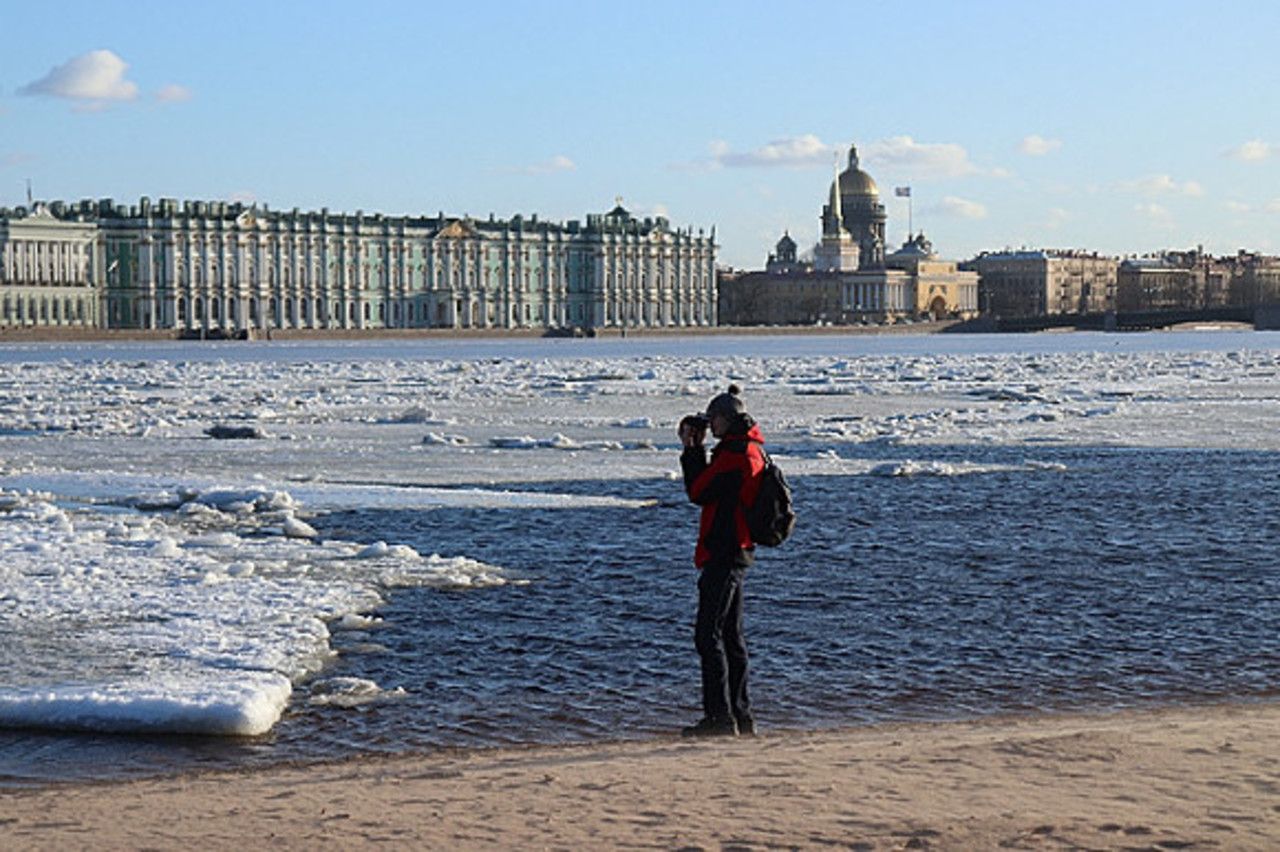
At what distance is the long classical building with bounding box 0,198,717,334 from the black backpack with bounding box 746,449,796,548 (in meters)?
113

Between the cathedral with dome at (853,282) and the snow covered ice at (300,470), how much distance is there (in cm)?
13417

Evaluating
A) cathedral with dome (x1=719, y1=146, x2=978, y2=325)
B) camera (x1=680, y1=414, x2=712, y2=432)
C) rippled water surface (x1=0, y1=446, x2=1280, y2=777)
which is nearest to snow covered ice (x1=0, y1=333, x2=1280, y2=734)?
rippled water surface (x1=0, y1=446, x2=1280, y2=777)

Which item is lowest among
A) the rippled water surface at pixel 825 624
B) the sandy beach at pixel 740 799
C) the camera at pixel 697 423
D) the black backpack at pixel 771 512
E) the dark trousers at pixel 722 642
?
the rippled water surface at pixel 825 624

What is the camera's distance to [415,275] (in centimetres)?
14088

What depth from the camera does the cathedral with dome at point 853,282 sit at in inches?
7111

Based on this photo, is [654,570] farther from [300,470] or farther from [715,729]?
[300,470]

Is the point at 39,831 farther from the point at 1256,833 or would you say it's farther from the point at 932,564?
the point at 932,564

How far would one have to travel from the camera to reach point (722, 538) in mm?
7781

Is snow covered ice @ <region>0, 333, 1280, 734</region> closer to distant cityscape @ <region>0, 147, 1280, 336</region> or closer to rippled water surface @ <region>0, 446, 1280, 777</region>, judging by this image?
rippled water surface @ <region>0, 446, 1280, 777</region>

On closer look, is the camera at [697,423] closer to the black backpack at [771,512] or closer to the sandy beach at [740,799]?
the black backpack at [771,512]

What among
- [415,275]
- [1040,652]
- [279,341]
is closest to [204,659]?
[1040,652]

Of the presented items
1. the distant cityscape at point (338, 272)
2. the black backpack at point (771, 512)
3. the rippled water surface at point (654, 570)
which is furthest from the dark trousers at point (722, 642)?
the distant cityscape at point (338, 272)

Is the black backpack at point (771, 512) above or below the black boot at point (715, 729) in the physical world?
above

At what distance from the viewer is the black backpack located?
7.66m
